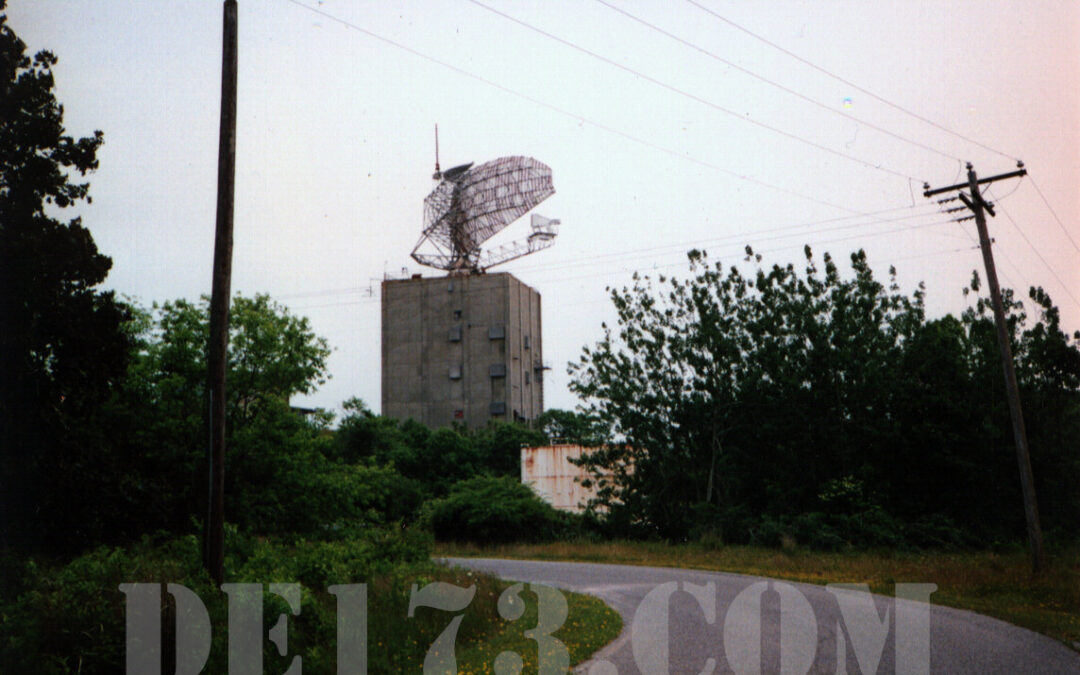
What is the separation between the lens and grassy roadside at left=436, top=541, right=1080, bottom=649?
1706cm

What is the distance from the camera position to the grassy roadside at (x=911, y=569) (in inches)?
672

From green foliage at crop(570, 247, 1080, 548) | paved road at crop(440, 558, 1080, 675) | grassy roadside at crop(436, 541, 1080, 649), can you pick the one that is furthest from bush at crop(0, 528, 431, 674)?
green foliage at crop(570, 247, 1080, 548)

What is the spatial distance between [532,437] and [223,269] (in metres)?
53.5

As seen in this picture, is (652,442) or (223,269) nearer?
(223,269)

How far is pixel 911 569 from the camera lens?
76.8 feet

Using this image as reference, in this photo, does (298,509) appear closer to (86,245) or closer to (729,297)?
(86,245)

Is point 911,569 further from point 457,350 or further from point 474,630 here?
point 457,350

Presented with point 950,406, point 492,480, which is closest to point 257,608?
point 950,406

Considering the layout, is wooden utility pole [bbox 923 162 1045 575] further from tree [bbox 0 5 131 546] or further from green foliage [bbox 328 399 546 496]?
green foliage [bbox 328 399 546 496]

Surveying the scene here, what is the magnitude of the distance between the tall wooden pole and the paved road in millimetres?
4781

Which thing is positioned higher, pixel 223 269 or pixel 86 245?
pixel 86 245

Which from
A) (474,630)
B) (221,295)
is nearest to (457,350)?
(474,630)

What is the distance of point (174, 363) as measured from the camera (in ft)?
100

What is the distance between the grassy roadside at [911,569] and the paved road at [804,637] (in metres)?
1.29
